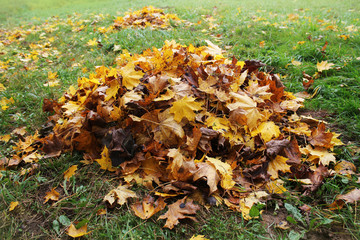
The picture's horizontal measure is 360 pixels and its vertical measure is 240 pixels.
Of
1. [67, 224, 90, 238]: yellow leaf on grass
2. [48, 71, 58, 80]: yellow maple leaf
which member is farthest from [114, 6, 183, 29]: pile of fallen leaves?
[67, 224, 90, 238]: yellow leaf on grass

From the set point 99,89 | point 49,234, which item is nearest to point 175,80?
point 99,89

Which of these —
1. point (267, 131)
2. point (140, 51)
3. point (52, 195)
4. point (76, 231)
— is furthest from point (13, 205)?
point (140, 51)

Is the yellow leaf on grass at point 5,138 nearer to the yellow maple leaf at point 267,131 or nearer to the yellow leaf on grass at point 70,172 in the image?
the yellow leaf on grass at point 70,172

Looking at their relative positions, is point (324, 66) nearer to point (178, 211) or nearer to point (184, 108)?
point (184, 108)

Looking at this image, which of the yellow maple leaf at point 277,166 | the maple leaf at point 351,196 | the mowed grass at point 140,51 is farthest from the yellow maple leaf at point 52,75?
the maple leaf at point 351,196

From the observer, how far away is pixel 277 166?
177 cm

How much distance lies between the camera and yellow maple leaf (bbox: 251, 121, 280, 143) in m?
1.87

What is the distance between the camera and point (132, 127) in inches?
76.5

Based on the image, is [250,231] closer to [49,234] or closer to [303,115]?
[49,234]

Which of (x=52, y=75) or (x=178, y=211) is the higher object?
(x=52, y=75)

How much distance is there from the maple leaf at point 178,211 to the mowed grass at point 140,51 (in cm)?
6

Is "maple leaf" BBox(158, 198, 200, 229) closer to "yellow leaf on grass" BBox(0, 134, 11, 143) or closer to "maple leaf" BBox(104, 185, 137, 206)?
"maple leaf" BBox(104, 185, 137, 206)

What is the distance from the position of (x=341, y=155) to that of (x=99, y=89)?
2.29 meters

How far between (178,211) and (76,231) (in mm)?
672
